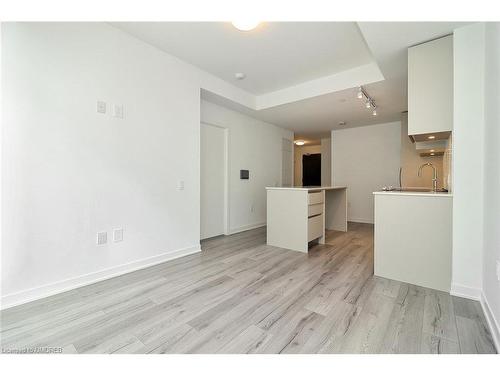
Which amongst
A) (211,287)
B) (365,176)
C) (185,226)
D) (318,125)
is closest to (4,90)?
(185,226)

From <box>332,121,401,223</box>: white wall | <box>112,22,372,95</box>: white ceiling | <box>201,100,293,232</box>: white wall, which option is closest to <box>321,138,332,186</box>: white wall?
<box>332,121,401,223</box>: white wall

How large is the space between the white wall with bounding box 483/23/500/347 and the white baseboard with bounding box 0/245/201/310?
2.92m

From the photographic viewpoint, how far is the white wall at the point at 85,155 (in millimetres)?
1771

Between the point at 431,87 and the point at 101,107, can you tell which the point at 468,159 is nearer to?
the point at 431,87

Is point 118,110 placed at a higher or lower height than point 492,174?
higher

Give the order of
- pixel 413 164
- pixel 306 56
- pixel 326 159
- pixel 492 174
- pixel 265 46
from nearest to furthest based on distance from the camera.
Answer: pixel 492 174 → pixel 265 46 → pixel 306 56 → pixel 413 164 → pixel 326 159

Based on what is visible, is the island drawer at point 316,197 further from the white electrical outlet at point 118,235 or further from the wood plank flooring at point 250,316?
the white electrical outlet at point 118,235

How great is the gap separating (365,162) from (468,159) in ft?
12.7

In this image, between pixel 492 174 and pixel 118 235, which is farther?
pixel 118 235

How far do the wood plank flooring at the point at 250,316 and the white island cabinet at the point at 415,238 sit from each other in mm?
134

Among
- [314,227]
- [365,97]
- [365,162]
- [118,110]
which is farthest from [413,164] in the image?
[118,110]

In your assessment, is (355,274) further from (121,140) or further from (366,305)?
(121,140)

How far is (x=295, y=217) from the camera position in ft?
10.7

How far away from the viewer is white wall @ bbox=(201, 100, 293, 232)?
428 centimetres
